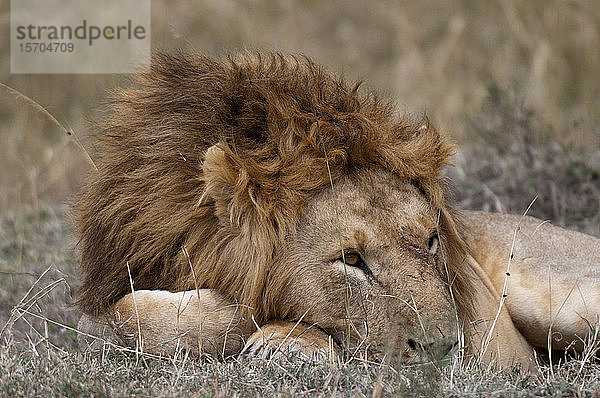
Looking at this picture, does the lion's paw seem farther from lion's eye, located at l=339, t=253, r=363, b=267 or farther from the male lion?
lion's eye, located at l=339, t=253, r=363, b=267

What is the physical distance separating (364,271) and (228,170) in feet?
2.05

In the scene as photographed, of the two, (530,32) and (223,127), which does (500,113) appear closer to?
(530,32)

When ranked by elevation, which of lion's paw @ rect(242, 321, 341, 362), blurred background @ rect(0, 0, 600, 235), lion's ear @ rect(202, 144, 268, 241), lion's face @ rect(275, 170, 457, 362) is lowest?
lion's paw @ rect(242, 321, 341, 362)

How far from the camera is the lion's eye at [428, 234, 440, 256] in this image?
3.50 m

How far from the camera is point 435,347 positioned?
3.04 meters

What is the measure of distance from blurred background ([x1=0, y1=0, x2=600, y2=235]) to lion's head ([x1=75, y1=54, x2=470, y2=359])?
257cm

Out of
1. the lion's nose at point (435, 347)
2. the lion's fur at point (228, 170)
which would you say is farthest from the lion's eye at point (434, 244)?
the lion's nose at point (435, 347)

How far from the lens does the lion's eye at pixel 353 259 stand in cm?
330

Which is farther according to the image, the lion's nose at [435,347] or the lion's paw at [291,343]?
the lion's paw at [291,343]

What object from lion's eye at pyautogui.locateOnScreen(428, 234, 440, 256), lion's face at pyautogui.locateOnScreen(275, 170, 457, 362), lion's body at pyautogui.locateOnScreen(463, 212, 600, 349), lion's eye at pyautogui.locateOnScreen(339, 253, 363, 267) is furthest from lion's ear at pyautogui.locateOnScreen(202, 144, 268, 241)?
lion's body at pyautogui.locateOnScreen(463, 212, 600, 349)

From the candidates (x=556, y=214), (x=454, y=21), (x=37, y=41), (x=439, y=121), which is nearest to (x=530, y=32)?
(x=454, y=21)

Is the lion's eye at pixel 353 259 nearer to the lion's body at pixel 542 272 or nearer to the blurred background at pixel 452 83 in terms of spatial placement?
the lion's body at pixel 542 272

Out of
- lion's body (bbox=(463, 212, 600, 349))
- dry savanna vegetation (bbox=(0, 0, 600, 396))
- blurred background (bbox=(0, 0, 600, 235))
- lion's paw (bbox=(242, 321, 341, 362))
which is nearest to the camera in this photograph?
dry savanna vegetation (bbox=(0, 0, 600, 396))

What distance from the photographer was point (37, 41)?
9.91 metres
